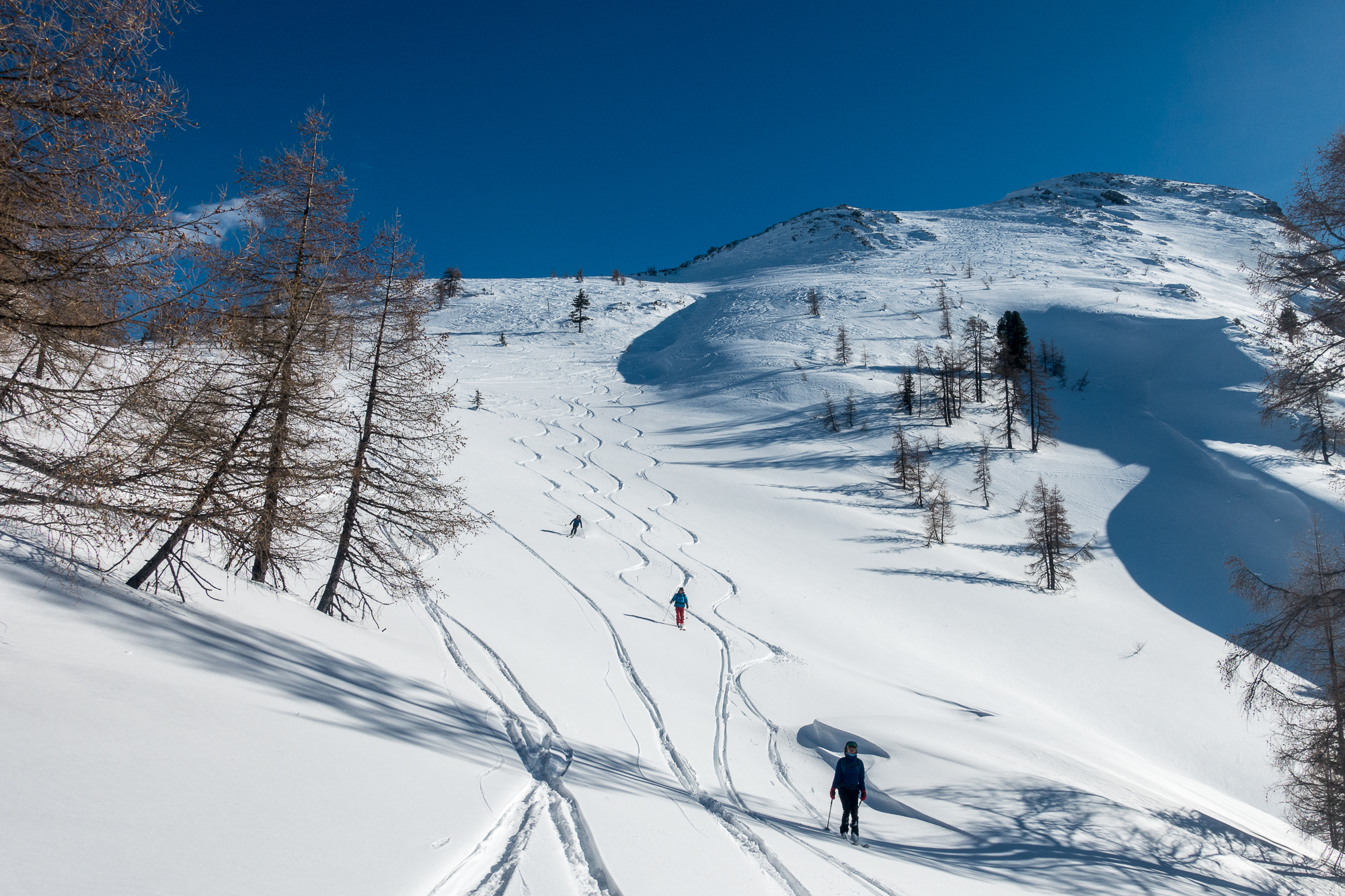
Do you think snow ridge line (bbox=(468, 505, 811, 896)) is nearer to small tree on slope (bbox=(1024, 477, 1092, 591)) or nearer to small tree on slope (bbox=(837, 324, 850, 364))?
small tree on slope (bbox=(1024, 477, 1092, 591))

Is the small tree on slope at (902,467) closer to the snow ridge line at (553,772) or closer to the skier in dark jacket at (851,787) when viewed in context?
the snow ridge line at (553,772)

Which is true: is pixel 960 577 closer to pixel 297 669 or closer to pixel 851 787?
pixel 851 787

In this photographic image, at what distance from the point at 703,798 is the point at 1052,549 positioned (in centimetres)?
2891

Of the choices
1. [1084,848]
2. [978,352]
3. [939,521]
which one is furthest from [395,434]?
[978,352]

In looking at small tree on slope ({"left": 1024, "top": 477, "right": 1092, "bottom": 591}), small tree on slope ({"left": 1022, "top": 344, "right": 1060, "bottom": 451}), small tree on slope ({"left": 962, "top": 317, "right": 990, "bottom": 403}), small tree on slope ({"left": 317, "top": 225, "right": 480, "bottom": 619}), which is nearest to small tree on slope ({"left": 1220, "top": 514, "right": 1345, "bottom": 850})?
small tree on slope ({"left": 317, "top": 225, "right": 480, "bottom": 619})

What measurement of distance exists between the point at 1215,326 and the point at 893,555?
57782mm

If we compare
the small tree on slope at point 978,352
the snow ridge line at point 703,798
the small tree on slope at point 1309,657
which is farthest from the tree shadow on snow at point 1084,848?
the small tree on slope at point 978,352

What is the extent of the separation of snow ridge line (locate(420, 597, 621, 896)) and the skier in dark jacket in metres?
3.33

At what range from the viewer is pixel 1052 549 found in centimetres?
3000

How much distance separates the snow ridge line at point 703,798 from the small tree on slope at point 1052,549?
942 inches

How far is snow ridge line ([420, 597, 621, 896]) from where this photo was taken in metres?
4.91

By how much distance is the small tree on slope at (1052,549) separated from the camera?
1141 inches

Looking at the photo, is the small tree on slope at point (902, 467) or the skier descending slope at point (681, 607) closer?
the skier descending slope at point (681, 607)

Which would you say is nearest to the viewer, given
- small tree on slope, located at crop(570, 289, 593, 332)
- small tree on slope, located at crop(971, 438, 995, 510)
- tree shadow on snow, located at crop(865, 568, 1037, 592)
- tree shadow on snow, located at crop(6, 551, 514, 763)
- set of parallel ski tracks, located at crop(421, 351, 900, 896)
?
set of parallel ski tracks, located at crop(421, 351, 900, 896)
